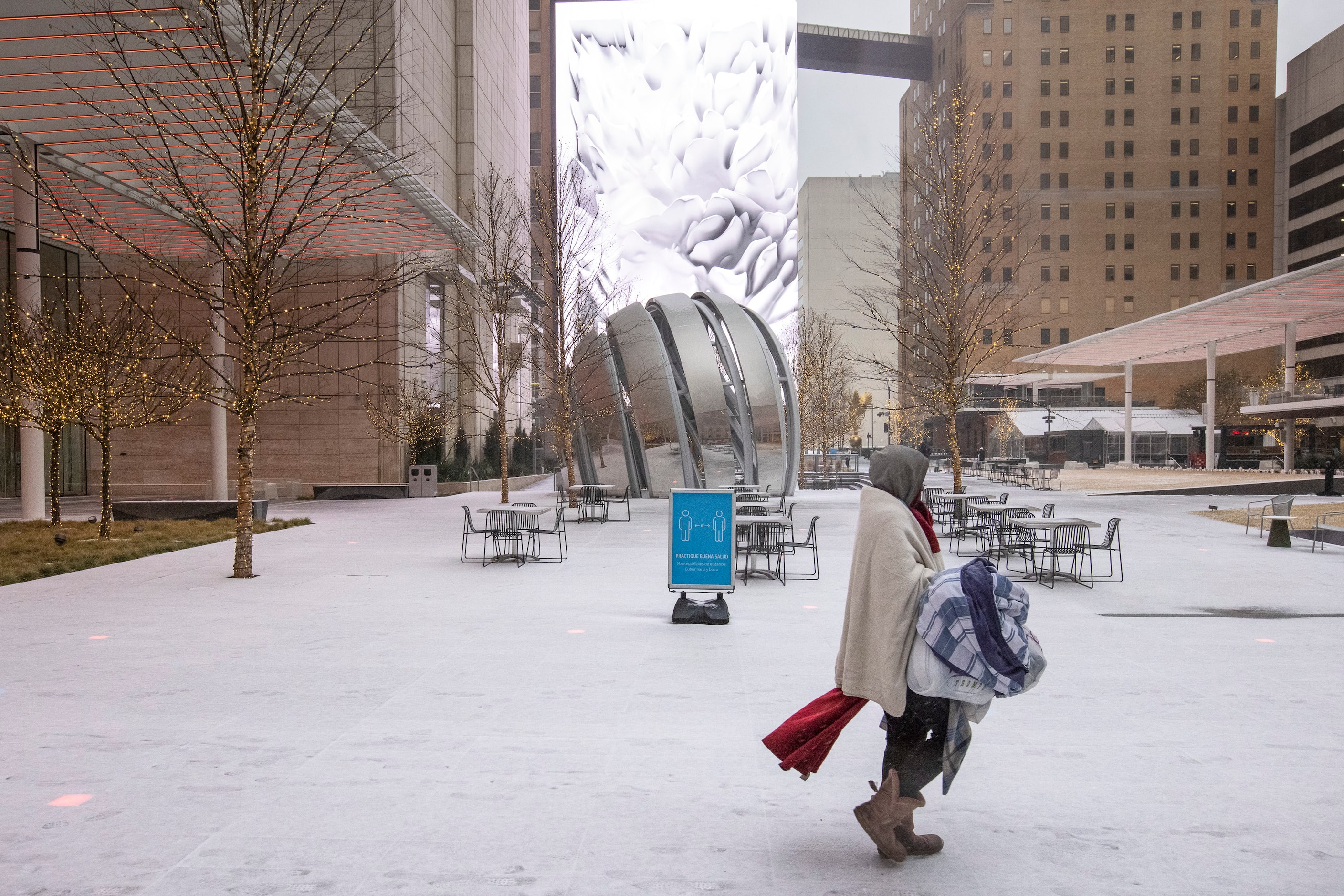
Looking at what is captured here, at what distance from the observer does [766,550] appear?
13.0 metres

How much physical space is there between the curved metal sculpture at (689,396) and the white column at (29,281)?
12921mm

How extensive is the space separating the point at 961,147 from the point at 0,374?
2237 cm

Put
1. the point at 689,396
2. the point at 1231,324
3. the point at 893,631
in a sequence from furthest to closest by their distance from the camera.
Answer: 1. the point at 1231,324
2. the point at 689,396
3. the point at 893,631

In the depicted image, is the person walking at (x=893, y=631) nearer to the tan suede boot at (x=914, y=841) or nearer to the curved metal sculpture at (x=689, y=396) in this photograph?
the tan suede boot at (x=914, y=841)

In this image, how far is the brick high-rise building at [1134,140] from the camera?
269ft

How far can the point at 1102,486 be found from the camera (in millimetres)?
34656

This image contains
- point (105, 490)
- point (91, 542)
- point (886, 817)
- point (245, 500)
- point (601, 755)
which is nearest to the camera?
point (886, 817)

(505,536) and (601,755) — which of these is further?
(505,536)

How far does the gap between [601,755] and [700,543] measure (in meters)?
4.09

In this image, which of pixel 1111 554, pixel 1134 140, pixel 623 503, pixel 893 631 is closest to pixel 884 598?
pixel 893 631

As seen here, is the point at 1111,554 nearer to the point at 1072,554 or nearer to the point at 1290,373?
the point at 1072,554

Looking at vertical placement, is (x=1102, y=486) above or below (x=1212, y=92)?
below

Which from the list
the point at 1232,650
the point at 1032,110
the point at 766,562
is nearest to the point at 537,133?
the point at 1032,110

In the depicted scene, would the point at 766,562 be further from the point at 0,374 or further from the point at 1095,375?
the point at 1095,375
